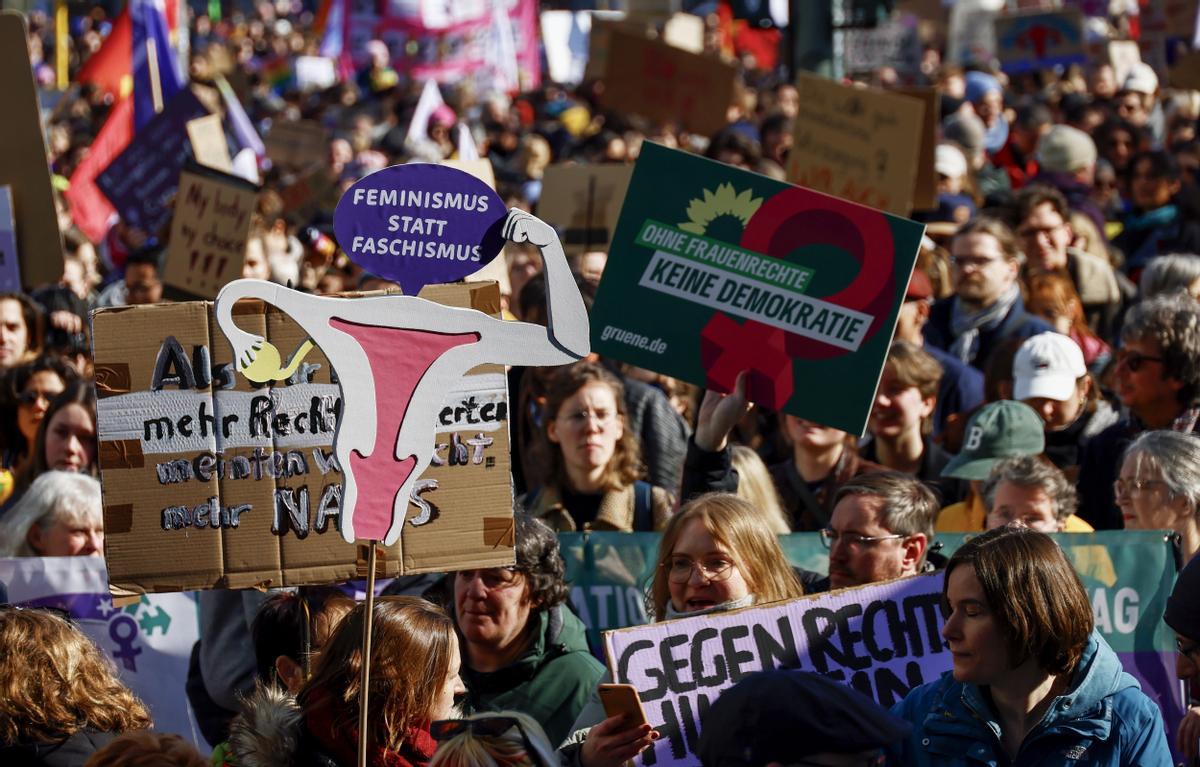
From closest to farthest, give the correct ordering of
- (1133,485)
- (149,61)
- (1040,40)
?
1. (1133,485)
2. (149,61)
3. (1040,40)

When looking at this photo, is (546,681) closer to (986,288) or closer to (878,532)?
(878,532)

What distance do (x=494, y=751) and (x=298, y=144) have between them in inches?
457

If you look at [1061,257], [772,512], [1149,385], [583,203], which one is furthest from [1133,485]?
[583,203]

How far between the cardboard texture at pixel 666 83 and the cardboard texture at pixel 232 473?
931cm

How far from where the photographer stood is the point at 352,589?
4.59 meters

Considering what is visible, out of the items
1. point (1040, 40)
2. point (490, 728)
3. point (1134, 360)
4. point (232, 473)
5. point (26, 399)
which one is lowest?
point (26, 399)

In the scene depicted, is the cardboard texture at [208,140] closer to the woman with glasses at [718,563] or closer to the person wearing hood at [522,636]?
the person wearing hood at [522,636]

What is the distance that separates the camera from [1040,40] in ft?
50.5

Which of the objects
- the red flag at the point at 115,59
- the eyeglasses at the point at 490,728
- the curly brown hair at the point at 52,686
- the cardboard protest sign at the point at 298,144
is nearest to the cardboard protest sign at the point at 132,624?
the curly brown hair at the point at 52,686

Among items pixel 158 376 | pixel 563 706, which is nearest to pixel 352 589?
pixel 563 706

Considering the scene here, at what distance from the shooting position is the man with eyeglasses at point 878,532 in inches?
159

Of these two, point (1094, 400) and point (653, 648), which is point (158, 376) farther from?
point (1094, 400)

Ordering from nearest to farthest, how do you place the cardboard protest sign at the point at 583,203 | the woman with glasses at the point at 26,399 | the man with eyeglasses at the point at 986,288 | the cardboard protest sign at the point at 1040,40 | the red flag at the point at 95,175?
the woman with glasses at the point at 26,399 < the man with eyeglasses at the point at 986,288 < the cardboard protest sign at the point at 583,203 < the red flag at the point at 95,175 < the cardboard protest sign at the point at 1040,40

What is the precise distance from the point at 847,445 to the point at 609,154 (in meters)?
6.14
